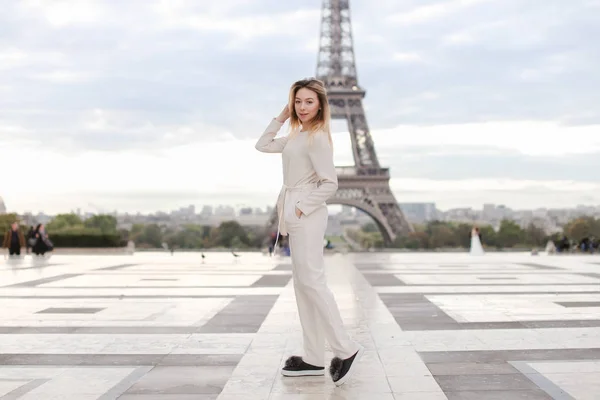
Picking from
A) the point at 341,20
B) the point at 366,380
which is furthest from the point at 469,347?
the point at 341,20

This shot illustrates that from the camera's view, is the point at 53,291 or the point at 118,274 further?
the point at 118,274

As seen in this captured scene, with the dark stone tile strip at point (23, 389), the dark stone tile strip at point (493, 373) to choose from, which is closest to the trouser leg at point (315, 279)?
the dark stone tile strip at point (493, 373)

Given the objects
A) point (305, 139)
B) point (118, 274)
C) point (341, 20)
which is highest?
point (341, 20)

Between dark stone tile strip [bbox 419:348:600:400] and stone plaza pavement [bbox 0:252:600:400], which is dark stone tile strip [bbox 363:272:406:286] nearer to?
stone plaza pavement [bbox 0:252:600:400]

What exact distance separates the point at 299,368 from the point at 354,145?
44.4 meters

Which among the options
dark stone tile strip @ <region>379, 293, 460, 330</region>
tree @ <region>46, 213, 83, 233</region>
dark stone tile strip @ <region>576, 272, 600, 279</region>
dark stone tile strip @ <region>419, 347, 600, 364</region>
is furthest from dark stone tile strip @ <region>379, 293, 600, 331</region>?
tree @ <region>46, 213, 83, 233</region>

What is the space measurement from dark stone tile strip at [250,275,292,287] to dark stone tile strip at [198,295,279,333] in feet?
6.11

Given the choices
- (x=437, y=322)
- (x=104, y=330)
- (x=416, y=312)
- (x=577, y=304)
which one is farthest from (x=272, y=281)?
(x=104, y=330)

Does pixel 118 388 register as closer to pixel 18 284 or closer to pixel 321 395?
pixel 321 395

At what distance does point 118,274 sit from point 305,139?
1013cm

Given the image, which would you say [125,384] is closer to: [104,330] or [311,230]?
[311,230]

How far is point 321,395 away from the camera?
4.40 meters

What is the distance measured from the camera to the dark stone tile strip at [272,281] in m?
11.6

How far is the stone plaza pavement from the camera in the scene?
4.55 metres
